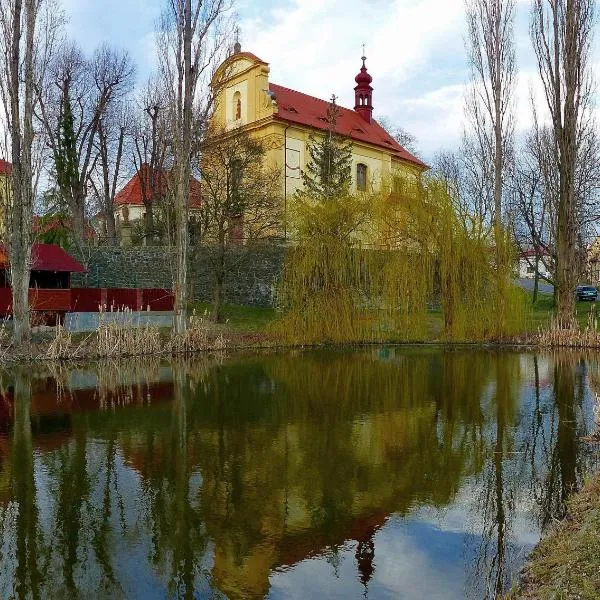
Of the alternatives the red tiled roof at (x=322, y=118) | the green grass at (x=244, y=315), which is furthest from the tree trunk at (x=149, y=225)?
the red tiled roof at (x=322, y=118)

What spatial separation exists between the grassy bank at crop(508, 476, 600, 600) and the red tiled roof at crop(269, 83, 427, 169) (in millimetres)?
31250

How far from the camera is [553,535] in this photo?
17.1 feet

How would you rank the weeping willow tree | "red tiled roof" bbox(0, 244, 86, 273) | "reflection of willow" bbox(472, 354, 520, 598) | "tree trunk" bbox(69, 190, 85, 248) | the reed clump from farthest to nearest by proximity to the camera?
"tree trunk" bbox(69, 190, 85, 248)
the weeping willow tree
"red tiled roof" bbox(0, 244, 86, 273)
the reed clump
"reflection of willow" bbox(472, 354, 520, 598)

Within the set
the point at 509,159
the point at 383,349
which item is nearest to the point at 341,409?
the point at 383,349

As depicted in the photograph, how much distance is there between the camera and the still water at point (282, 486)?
187 inches

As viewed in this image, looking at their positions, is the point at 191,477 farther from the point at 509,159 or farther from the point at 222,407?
the point at 509,159

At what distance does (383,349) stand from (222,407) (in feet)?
36.6

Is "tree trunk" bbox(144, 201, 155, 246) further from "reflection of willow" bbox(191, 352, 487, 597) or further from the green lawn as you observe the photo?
"reflection of willow" bbox(191, 352, 487, 597)

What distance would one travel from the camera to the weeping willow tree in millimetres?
22906

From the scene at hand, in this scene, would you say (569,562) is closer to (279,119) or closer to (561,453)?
(561,453)

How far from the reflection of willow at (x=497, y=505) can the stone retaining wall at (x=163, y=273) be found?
17100 mm

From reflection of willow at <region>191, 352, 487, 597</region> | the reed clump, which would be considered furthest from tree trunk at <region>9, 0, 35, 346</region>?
the reed clump

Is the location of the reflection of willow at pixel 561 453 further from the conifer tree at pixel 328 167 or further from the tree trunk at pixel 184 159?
the conifer tree at pixel 328 167

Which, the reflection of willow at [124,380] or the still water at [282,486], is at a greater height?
the reflection of willow at [124,380]
